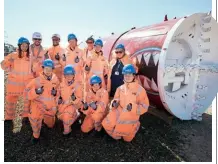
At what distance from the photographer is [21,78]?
Result: 4758 mm

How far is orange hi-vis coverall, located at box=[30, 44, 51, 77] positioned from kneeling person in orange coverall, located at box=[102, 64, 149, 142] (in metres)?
1.93

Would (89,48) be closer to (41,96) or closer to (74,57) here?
(74,57)

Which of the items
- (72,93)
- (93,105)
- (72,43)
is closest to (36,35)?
(72,43)

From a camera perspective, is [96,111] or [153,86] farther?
[153,86]

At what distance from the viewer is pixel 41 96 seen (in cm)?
426

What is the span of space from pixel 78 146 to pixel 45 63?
1.62m

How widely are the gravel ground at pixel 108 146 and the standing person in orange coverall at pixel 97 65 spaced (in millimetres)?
1277

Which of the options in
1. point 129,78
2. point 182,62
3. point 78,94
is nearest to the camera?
point 129,78

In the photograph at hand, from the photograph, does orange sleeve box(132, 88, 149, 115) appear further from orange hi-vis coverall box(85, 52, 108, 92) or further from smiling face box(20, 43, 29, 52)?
smiling face box(20, 43, 29, 52)

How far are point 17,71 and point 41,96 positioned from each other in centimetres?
93

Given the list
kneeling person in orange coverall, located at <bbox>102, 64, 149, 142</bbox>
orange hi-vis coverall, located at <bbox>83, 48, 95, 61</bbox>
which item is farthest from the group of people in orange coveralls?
orange hi-vis coverall, located at <bbox>83, 48, 95, 61</bbox>

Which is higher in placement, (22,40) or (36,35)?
(36,35)

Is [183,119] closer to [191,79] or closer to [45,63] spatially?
[191,79]

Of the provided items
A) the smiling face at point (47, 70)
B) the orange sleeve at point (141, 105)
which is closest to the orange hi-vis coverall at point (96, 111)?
the orange sleeve at point (141, 105)
